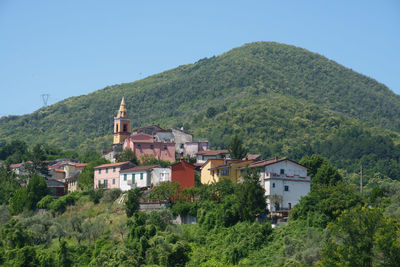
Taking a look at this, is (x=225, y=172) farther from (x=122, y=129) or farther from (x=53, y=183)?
(x=122, y=129)

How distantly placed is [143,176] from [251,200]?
71.6ft

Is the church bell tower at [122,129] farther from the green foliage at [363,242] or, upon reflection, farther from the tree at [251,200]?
the green foliage at [363,242]

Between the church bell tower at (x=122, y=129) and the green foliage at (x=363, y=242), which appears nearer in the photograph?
the green foliage at (x=363, y=242)

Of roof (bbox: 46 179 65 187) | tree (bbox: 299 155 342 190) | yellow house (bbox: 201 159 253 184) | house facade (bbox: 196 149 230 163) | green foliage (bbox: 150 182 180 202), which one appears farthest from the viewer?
roof (bbox: 46 179 65 187)

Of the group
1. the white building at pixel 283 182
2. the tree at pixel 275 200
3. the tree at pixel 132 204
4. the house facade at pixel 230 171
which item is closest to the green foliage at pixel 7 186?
the tree at pixel 132 204

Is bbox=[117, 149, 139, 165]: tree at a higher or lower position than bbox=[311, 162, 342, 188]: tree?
higher

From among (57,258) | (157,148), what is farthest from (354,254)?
(157,148)

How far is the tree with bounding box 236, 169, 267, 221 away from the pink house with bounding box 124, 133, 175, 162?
3222 cm

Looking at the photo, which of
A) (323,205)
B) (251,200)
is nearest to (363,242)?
(323,205)

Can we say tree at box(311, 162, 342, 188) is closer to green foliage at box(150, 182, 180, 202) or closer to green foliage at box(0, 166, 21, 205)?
green foliage at box(150, 182, 180, 202)

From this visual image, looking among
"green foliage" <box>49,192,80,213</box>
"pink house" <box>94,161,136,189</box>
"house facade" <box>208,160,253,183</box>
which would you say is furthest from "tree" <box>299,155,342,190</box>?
"green foliage" <box>49,192,80,213</box>

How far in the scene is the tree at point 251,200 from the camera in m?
57.8

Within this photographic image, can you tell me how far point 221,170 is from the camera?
234 feet

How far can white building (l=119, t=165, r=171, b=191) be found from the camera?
241ft
